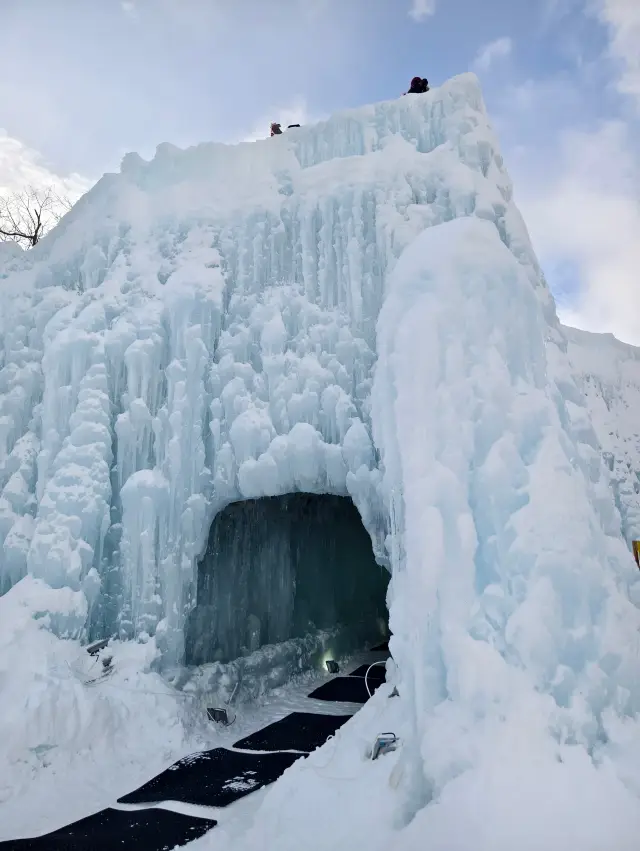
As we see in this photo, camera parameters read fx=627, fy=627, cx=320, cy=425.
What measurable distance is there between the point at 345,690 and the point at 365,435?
5.10 metres

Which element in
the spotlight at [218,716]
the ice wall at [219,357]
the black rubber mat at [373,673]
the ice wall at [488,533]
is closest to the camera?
the ice wall at [488,533]

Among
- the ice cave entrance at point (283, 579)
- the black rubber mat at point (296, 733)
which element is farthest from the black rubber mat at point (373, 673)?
the black rubber mat at point (296, 733)

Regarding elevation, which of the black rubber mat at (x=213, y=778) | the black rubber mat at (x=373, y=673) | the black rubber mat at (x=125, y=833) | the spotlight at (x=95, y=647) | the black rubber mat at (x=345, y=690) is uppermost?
the spotlight at (x=95, y=647)

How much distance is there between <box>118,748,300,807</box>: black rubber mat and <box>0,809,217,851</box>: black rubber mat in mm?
367

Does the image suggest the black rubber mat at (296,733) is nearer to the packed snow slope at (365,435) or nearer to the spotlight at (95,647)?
the packed snow slope at (365,435)

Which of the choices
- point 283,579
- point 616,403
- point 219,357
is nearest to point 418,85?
point 219,357

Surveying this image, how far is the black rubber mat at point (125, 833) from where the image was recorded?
17.2 feet

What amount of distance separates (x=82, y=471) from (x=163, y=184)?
474 cm

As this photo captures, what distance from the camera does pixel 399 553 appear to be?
19.2ft

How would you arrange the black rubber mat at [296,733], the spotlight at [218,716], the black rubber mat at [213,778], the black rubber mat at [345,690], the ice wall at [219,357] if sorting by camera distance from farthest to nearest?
the black rubber mat at [345,690] → the spotlight at [218,716] → the ice wall at [219,357] → the black rubber mat at [296,733] → the black rubber mat at [213,778]

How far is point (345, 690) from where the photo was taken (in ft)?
35.1

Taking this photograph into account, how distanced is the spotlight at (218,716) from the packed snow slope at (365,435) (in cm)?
112

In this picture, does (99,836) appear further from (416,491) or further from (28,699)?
(416,491)

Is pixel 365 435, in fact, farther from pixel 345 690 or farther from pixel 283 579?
pixel 345 690
